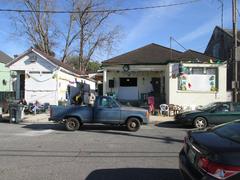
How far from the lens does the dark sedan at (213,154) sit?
465 centimetres

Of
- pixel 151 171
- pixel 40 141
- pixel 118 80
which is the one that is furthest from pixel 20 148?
pixel 118 80

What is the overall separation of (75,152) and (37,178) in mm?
3098

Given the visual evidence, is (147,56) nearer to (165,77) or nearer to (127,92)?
(165,77)

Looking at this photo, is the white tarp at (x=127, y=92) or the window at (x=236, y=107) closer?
the window at (x=236, y=107)

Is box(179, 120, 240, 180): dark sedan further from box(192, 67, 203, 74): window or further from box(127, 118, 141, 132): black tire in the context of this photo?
box(192, 67, 203, 74): window

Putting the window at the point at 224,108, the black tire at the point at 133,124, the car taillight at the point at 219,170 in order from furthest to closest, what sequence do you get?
the window at the point at 224,108
the black tire at the point at 133,124
the car taillight at the point at 219,170

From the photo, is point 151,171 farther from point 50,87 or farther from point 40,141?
point 50,87

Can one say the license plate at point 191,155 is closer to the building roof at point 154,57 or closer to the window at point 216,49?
the building roof at point 154,57

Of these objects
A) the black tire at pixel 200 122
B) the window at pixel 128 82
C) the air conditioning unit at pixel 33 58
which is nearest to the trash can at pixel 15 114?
the air conditioning unit at pixel 33 58

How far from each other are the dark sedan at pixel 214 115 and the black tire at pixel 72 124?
18.2 feet

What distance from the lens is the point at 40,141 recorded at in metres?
12.4

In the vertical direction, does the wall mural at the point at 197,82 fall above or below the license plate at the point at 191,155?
above

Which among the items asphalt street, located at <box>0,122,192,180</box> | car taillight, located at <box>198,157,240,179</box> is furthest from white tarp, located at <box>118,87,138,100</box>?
car taillight, located at <box>198,157,240,179</box>

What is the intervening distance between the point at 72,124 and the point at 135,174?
347 inches
